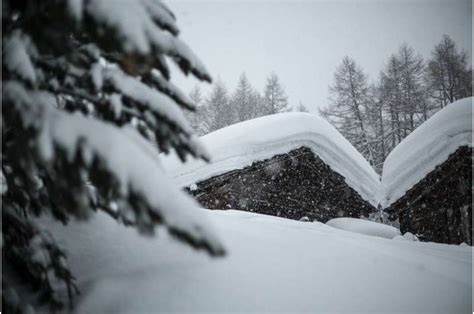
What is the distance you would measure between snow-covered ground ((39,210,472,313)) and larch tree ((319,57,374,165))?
63.1 feet

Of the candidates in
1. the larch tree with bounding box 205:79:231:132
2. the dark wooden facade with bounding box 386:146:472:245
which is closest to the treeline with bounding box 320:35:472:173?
the larch tree with bounding box 205:79:231:132

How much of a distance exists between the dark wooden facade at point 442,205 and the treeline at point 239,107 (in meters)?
18.8

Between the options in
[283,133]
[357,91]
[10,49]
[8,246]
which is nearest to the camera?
[10,49]

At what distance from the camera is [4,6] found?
1.02 meters

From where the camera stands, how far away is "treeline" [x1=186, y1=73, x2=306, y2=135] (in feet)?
84.0

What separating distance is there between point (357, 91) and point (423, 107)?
213 inches

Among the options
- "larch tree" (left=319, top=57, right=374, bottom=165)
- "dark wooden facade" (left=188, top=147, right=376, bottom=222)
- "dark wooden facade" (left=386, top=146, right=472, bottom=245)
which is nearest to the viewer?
"dark wooden facade" (left=188, top=147, right=376, bottom=222)

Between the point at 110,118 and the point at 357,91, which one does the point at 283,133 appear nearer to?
the point at 110,118

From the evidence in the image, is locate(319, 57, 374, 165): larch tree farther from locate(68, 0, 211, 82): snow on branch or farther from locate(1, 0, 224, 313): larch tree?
locate(68, 0, 211, 82): snow on branch

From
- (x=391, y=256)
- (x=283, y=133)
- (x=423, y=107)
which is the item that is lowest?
(x=391, y=256)

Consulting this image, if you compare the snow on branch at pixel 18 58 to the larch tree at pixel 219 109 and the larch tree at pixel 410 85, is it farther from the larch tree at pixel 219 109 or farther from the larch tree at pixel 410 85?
the larch tree at pixel 219 109

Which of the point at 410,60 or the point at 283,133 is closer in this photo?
the point at 283,133

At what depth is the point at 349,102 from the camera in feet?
67.5

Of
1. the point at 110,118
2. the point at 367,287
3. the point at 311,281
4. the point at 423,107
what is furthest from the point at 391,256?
the point at 423,107
